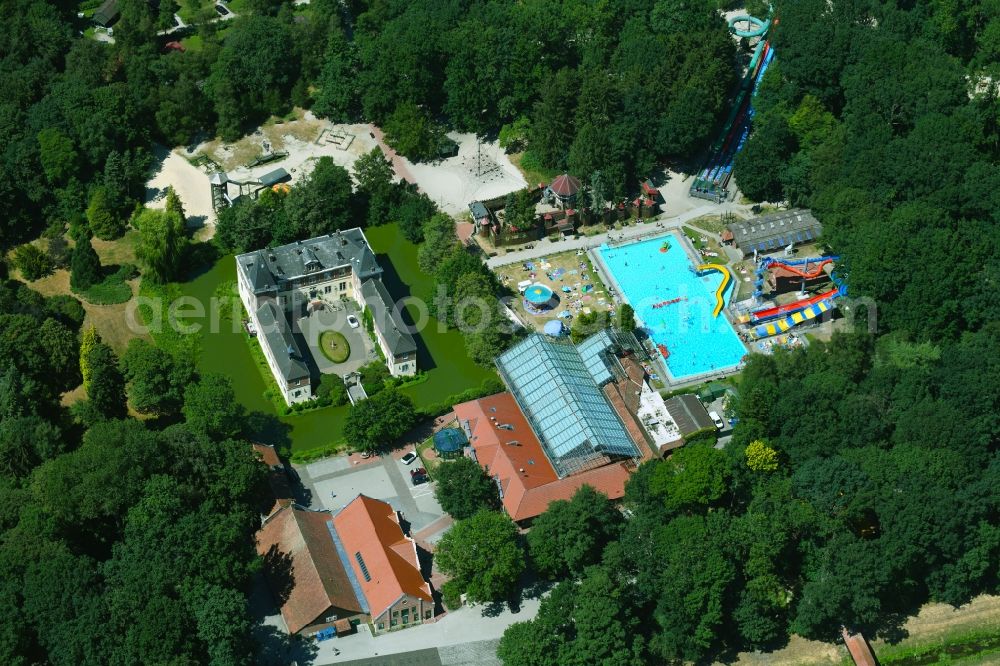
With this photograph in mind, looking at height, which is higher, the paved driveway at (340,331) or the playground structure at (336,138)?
the playground structure at (336,138)

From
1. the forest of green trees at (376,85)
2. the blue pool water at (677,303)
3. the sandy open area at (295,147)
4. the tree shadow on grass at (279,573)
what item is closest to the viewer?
the tree shadow on grass at (279,573)

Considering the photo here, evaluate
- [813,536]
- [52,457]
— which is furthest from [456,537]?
[52,457]

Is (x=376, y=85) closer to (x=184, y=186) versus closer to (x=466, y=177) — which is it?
(x=466, y=177)

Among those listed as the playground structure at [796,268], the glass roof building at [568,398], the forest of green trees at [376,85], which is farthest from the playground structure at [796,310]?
the forest of green trees at [376,85]

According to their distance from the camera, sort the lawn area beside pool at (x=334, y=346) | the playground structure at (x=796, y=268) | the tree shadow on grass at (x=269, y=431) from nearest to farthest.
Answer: the tree shadow on grass at (x=269, y=431) → the lawn area beside pool at (x=334, y=346) → the playground structure at (x=796, y=268)

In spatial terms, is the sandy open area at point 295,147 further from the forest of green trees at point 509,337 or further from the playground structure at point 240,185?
the forest of green trees at point 509,337

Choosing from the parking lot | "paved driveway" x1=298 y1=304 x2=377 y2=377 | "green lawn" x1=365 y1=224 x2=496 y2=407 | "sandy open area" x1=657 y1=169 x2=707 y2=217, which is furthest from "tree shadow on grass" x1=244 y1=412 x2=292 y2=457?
"sandy open area" x1=657 y1=169 x2=707 y2=217

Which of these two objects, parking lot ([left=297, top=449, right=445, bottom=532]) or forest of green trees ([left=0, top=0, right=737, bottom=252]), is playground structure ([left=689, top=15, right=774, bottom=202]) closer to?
forest of green trees ([left=0, top=0, right=737, bottom=252])

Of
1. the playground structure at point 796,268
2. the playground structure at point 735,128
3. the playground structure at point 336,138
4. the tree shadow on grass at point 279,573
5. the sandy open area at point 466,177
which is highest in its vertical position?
the playground structure at point 735,128
